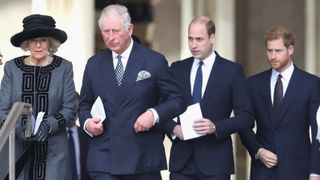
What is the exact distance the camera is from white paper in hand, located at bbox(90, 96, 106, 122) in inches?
328

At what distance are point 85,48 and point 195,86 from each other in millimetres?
3077

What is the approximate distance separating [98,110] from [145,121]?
1.24 feet

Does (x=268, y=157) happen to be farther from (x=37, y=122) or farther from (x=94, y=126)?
(x=37, y=122)

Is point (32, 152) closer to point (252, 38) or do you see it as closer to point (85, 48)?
point (85, 48)

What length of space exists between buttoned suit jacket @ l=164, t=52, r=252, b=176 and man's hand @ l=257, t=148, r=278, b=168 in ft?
0.80

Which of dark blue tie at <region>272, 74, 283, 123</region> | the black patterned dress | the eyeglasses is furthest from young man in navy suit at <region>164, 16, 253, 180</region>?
the eyeglasses

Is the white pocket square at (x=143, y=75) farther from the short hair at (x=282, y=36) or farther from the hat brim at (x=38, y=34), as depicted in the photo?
the short hair at (x=282, y=36)

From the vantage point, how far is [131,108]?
832 centimetres

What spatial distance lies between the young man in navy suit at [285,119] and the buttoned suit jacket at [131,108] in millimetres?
878

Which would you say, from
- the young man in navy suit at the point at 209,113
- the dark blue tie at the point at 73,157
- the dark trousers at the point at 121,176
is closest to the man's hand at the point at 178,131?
the young man in navy suit at the point at 209,113

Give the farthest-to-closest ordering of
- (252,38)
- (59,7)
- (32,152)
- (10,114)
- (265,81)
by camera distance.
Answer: (252,38) < (59,7) < (265,81) < (32,152) < (10,114)

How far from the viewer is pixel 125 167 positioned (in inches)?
325

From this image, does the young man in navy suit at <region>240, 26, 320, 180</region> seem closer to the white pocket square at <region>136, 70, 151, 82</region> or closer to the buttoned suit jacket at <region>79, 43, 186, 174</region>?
the buttoned suit jacket at <region>79, 43, 186, 174</region>

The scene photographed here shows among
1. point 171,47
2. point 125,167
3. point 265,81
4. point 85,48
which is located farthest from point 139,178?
point 171,47
